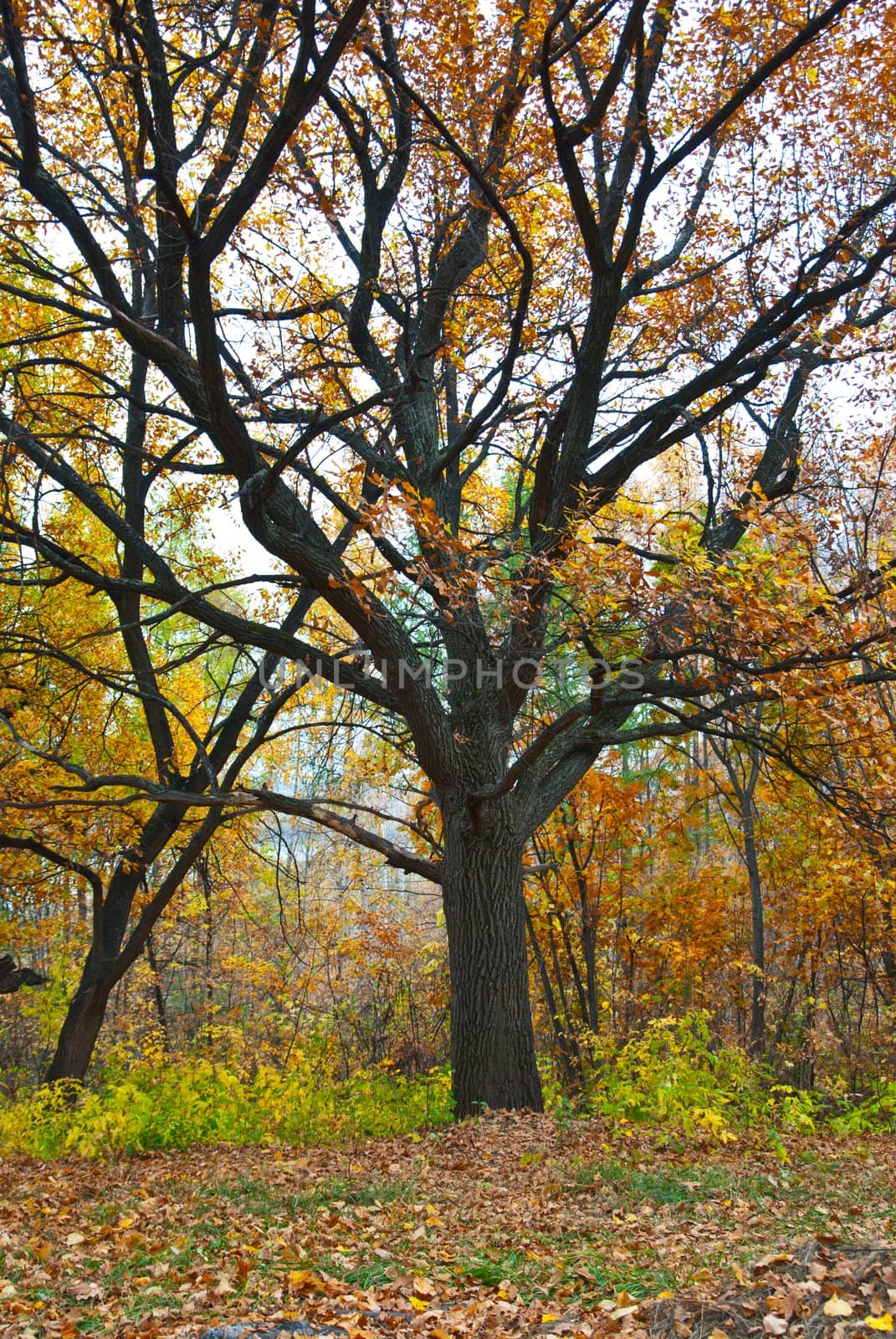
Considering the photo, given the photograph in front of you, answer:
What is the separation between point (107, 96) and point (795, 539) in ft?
20.3

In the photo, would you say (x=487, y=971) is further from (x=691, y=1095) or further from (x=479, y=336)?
(x=479, y=336)

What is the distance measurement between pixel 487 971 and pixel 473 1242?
316cm

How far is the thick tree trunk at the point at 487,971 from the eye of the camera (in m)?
7.02

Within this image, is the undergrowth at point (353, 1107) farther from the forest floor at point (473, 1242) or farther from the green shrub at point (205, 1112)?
the forest floor at point (473, 1242)

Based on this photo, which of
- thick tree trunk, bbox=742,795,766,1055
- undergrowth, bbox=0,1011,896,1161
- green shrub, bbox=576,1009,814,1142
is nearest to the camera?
green shrub, bbox=576,1009,814,1142

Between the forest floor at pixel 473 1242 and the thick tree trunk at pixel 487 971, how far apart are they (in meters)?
0.65

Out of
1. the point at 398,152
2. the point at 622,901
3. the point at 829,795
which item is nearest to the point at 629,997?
the point at 622,901

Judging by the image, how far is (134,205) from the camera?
6.16m

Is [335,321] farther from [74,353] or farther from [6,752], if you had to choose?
[6,752]

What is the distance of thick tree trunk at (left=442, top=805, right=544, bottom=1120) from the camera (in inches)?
276

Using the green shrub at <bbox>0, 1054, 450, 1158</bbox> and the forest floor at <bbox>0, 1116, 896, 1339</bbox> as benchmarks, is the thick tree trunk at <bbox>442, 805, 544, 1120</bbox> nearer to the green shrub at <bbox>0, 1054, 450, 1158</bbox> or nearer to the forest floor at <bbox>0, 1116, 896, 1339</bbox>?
the forest floor at <bbox>0, 1116, 896, 1339</bbox>

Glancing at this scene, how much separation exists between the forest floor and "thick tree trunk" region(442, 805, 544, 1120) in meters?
0.65

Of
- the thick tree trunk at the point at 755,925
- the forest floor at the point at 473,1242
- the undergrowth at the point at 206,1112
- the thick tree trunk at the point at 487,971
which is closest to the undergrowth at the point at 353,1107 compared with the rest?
the undergrowth at the point at 206,1112

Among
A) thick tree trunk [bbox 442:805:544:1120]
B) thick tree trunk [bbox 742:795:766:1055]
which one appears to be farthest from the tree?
thick tree trunk [bbox 742:795:766:1055]
